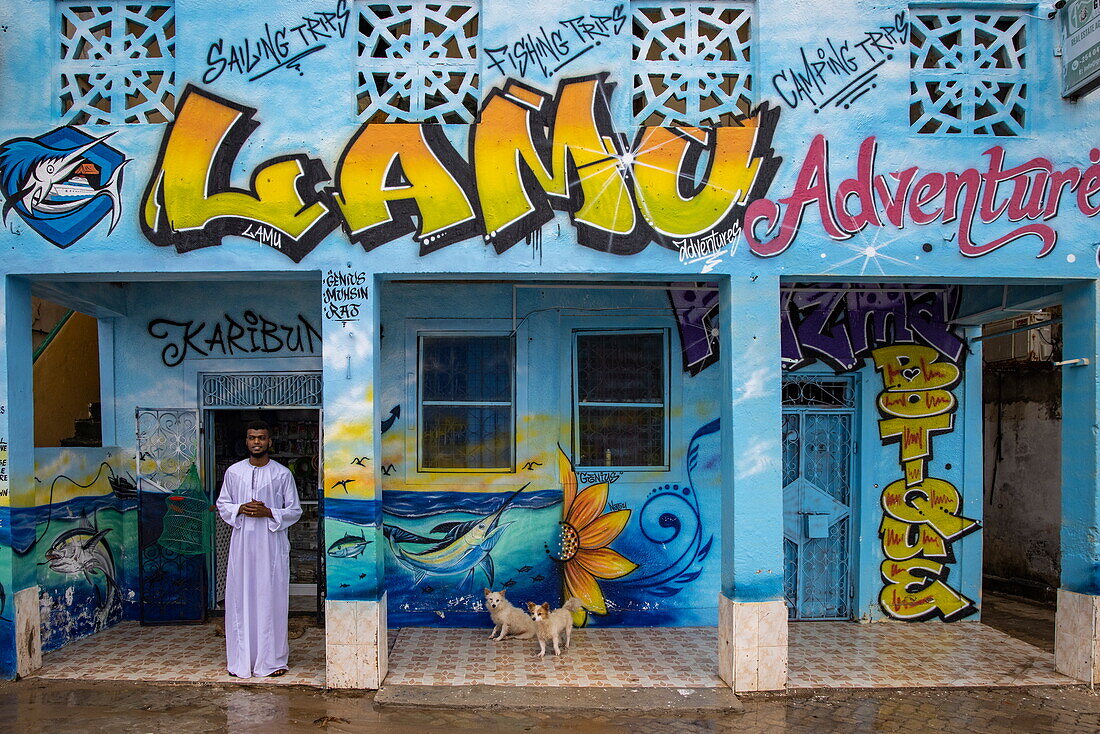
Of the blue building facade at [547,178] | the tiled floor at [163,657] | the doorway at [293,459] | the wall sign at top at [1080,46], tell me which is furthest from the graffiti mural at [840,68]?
the tiled floor at [163,657]

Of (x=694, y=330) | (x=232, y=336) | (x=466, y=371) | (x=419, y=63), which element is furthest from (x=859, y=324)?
(x=232, y=336)

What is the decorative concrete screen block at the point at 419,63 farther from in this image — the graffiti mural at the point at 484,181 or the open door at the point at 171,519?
the open door at the point at 171,519

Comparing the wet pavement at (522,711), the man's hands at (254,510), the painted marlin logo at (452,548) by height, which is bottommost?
the wet pavement at (522,711)

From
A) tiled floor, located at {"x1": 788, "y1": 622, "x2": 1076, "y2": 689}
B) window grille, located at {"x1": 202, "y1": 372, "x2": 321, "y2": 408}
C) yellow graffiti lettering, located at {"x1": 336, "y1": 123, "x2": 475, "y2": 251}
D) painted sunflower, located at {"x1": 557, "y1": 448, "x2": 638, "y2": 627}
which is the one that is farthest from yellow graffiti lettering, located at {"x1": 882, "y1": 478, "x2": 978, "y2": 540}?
window grille, located at {"x1": 202, "y1": 372, "x2": 321, "y2": 408}

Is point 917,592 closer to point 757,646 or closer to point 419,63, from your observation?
point 757,646

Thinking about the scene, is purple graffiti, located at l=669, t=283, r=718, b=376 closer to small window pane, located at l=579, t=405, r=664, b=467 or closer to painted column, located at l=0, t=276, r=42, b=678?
small window pane, located at l=579, t=405, r=664, b=467

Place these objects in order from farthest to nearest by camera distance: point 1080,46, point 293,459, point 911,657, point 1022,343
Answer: point 1022,343 → point 293,459 → point 911,657 → point 1080,46

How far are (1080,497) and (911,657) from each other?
6.11ft

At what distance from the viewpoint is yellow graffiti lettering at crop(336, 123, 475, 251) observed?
19.0 feet

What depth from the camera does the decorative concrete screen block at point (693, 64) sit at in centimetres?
588

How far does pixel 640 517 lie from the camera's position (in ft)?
24.2

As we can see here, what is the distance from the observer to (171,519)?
7059 millimetres

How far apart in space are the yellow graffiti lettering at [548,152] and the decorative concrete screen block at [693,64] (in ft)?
1.29

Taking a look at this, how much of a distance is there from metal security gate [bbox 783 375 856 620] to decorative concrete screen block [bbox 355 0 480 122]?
4122mm
